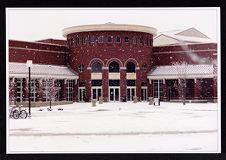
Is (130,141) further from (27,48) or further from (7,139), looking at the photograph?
(27,48)

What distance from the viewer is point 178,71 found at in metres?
35.7

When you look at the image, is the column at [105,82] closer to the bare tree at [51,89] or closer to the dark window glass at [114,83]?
the dark window glass at [114,83]

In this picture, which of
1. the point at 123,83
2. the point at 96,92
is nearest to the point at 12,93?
the point at 96,92

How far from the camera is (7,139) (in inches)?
709

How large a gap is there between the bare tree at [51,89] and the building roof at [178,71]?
24.5ft

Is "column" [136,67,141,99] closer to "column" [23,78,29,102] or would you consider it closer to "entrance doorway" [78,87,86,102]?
"entrance doorway" [78,87,86,102]

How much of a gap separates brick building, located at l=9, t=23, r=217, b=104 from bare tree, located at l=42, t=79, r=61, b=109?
0.19 metres

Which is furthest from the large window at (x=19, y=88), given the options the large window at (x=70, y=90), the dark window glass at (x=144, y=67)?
the dark window glass at (x=144, y=67)

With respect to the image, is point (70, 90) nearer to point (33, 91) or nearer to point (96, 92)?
point (96, 92)

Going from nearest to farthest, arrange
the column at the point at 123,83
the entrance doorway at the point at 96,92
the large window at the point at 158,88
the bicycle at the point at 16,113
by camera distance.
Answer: the bicycle at the point at 16,113 → the large window at the point at 158,88 → the column at the point at 123,83 → the entrance doorway at the point at 96,92

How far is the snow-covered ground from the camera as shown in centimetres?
1741

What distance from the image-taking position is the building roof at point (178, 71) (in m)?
31.6

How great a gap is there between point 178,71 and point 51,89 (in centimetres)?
964
